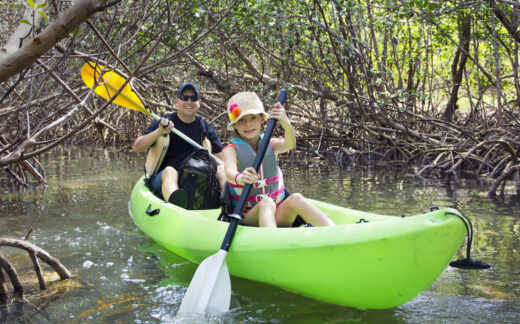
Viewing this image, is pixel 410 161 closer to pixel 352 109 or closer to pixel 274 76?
pixel 352 109

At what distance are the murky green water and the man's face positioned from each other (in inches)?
39.9

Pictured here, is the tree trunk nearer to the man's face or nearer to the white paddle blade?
the man's face

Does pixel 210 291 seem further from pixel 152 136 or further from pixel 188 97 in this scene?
pixel 188 97

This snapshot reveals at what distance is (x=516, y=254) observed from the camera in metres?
3.27

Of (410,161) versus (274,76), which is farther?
(274,76)

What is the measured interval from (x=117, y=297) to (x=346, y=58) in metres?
5.45

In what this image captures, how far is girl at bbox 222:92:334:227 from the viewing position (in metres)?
2.99

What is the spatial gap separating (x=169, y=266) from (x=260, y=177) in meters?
0.81

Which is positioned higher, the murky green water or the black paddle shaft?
the black paddle shaft

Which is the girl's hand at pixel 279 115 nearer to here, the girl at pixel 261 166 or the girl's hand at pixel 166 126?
the girl at pixel 261 166

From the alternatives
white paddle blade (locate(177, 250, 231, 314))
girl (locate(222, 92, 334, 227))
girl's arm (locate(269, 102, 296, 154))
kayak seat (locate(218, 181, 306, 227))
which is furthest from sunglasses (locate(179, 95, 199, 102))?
white paddle blade (locate(177, 250, 231, 314))

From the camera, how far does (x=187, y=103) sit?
4.22 meters

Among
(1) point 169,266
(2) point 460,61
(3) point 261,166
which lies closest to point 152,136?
(1) point 169,266

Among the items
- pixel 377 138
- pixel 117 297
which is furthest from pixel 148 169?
pixel 377 138
